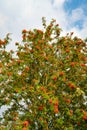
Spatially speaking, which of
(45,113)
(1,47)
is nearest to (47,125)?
(45,113)

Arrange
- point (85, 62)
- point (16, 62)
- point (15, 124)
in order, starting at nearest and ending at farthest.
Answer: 1. point (15, 124)
2. point (16, 62)
3. point (85, 62)

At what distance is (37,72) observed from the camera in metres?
24.1

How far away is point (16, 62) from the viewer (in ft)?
76.8

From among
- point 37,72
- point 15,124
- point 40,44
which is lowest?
point 15,124

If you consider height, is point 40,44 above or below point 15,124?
above

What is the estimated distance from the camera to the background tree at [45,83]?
2155 cm

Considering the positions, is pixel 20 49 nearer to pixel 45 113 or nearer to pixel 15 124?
pixel 45 113

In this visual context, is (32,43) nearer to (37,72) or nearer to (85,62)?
(37,72)

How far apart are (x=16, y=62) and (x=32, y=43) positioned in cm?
252

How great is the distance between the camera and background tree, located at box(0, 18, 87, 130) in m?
21.5

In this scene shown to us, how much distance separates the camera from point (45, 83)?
76.7 feet

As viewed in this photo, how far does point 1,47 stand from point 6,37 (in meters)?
0.89

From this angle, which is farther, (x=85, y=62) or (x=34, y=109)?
(x=85, y=62)

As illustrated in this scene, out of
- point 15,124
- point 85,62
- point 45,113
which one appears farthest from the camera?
point 85,62
